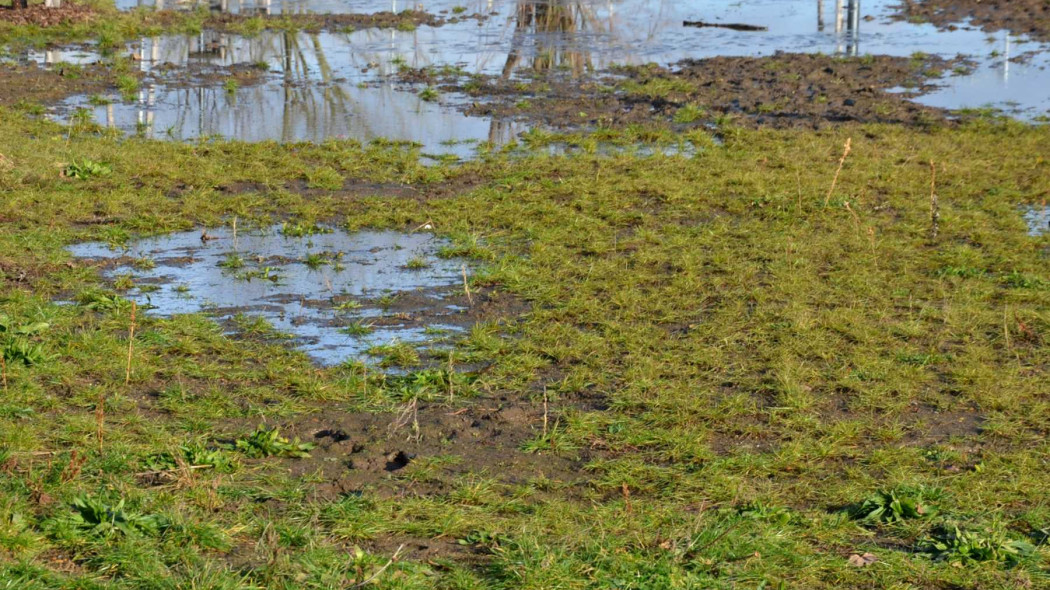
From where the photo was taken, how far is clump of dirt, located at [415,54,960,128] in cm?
1430

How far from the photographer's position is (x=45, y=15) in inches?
821

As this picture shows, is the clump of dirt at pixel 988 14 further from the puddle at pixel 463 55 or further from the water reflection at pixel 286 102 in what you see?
the water reflection at pixel 286 102

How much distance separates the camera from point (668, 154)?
12.6 meters

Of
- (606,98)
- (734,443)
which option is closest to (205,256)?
(734,443)

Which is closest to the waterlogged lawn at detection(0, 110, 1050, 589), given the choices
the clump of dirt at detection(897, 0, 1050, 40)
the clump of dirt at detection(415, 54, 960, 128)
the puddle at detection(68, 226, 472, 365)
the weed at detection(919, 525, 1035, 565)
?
the weed at detection(919, 525, 1035, 565)

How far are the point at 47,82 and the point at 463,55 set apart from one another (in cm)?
661

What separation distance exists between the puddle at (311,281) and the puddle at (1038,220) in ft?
16.6

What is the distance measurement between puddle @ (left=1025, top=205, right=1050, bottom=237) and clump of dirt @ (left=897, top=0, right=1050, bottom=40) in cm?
1109

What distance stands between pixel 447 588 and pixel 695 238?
571 cm

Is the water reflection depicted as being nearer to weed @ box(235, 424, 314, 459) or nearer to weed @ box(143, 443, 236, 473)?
weed @ box(235, 424, 314, 459)

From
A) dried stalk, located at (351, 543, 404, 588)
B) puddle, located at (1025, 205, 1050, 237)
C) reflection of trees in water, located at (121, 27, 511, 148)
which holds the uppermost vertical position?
reflection of trees in water, located at (121, 27, 511, 148)

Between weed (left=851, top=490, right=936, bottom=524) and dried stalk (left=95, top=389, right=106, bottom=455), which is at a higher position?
dried stalk (left=95, top=389, right=106, bottom=455)

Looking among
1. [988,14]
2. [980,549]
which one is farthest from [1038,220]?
[988,14]

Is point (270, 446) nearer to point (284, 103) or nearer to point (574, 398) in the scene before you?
point (574, 398)
